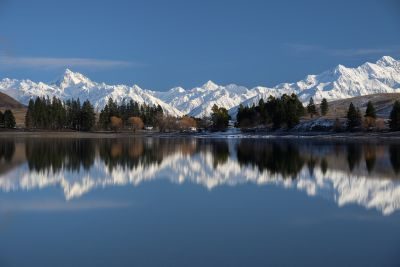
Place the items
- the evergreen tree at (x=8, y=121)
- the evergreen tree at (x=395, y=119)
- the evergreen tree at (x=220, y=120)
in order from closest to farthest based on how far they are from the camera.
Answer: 1. the evergreen tree at (x=395, y=119)
2. the evergreen tree at (x=220, y=120)
3. the evergreen tree at (x=8, y=121)

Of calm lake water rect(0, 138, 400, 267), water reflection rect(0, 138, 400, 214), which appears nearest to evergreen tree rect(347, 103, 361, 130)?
water reflection rect(0, 138, 400, 214)

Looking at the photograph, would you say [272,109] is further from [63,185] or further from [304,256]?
[304,256]

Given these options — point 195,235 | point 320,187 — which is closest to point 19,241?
point 195,235

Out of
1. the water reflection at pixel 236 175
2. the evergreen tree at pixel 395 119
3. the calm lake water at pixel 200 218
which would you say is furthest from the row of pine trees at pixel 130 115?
the calm lake water at pixel 200 218

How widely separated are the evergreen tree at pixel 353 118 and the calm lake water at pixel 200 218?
87.2 metres

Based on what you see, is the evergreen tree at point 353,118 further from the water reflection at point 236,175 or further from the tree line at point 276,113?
the water reflection at point 236,175

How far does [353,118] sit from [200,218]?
107 m

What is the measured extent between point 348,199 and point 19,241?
14.7m

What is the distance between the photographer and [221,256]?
48.8ft

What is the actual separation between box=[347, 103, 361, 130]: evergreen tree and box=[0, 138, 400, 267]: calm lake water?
286 ft

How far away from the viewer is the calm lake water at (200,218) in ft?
49.2

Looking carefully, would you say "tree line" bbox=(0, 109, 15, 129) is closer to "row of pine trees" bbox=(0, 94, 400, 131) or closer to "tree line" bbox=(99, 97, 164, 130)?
"row of pine trees" bbox=(0, 94, 400, 131)

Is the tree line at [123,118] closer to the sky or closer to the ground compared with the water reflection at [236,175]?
closer to the sky

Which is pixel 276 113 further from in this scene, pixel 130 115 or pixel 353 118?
pixel 130 115
